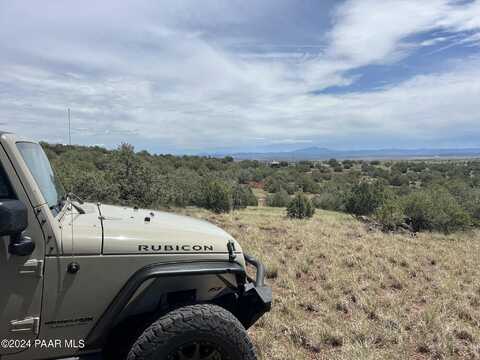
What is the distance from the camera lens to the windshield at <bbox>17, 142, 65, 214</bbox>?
107 inches

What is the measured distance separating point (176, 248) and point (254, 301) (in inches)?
32.7

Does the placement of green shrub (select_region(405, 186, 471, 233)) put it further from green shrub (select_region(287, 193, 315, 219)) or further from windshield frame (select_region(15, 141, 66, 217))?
windshield frame (select_region(15, 141, 66, 217))

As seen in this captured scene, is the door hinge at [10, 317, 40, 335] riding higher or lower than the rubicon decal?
lower

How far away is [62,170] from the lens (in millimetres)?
19078

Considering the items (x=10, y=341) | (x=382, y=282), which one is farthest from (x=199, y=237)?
(x=382, y=282)

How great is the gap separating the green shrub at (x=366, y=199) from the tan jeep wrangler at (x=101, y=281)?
84.3ft

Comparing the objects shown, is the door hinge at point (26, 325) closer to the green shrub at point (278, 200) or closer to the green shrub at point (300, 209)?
the green shrub at point (300, 209)

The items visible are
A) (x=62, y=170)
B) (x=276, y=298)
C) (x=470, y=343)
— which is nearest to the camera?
(x=470, y=343)

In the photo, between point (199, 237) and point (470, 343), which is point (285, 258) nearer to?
point (470, 343)

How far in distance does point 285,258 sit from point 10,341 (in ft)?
20.0

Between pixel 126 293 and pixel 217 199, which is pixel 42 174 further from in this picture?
pixel 217 199

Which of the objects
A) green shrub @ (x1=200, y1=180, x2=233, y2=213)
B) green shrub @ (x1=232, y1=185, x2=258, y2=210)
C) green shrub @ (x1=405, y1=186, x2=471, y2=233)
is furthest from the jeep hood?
green shrub @ (x1=232, y1=185, x2=258, y2=210)

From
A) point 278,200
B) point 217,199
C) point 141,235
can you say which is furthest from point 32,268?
point 278,200

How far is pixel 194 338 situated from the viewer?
2.64m
